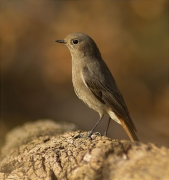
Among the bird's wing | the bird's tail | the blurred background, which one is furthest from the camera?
the blurred background

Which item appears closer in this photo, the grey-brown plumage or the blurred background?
the grey-brown plumage

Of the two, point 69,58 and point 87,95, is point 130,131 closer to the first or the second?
point 87,95

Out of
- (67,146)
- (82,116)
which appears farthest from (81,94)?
(82,116)

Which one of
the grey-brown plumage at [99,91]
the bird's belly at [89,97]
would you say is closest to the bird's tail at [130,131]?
the grey-brown plumage at [99,91]

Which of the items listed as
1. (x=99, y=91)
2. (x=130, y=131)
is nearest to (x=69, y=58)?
(x=99, y=91)

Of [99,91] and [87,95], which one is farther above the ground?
[99,91]

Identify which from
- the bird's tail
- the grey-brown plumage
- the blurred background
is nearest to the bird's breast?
the grey-brown plumage

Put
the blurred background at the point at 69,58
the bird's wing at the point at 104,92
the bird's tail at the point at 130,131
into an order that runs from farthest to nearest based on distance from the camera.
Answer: the blurred background at the point at 69,58 < the bird's wing at the point at 104,92 < the bird's tail at the point at 130,131

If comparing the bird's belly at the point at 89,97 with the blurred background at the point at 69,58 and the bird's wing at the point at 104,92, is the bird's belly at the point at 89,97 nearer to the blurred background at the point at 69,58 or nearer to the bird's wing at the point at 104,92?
the bird's wing at the point at 104,92

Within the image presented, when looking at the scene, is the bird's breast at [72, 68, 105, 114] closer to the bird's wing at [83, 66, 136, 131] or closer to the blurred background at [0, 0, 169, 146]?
the bird's wing at [83, 66, 136, 131]
